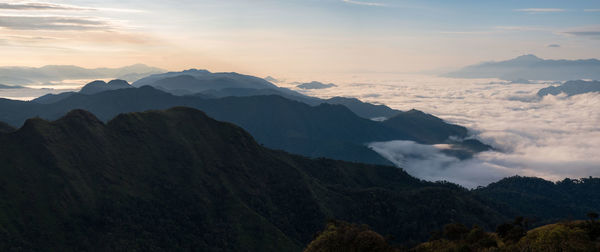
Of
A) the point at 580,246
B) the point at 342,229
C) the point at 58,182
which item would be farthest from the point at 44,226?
the point at 580,246

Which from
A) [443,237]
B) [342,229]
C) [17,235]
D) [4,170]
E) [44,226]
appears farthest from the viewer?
[4,170]

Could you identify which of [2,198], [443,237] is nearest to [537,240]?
[443,237]

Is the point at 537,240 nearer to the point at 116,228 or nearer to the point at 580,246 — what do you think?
the point at 580,246

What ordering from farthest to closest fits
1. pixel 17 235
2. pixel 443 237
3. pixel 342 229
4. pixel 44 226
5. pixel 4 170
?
pixel 4 170 → pixel 44 226 → pixel 17 235 → pixel 443 237 → pixel 342 229

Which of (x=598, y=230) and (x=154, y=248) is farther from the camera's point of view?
(x=154, y=248)

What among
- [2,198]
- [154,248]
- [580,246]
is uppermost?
[580,246]

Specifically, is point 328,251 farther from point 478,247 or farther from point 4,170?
point 4,170

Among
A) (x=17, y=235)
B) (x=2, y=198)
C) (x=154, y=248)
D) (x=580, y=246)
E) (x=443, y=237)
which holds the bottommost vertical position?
(x=154, y=248)

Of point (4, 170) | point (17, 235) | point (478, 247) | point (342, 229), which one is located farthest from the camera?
point (4, 170)

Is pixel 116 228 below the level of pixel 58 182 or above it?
below
